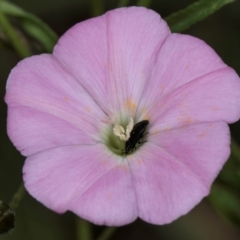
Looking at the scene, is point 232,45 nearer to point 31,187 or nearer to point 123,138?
point 123,138

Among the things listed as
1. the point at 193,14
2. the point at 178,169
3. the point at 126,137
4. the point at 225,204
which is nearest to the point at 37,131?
the point at 126,137

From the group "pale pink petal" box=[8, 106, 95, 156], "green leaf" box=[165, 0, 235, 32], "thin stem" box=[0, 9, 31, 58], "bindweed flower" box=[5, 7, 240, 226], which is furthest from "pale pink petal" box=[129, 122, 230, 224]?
"thin stem" box=[0, 9, 31, 58]

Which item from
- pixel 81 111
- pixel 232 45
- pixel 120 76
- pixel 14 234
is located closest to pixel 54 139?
pixel 81 111

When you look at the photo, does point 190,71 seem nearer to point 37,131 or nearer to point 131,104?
point 131,104

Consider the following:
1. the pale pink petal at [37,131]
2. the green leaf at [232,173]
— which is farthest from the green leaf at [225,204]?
the pale pink petal at [37,131]

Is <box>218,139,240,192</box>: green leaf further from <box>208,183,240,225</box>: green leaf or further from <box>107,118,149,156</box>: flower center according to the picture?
<box>107,118,149,156</box>: flower center

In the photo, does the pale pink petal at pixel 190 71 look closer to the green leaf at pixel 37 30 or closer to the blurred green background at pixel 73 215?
the green leaf at pixel 37 30

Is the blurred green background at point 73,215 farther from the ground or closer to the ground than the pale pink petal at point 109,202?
closer to the ground
